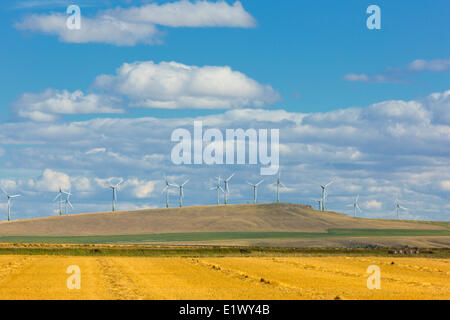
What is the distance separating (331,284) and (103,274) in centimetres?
2014

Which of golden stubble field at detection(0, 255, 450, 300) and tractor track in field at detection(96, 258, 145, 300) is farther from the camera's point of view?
golden stubble field at detection(0, 255, 450, 300)

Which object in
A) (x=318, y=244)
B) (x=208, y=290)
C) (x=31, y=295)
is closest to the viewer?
(x=31, y=295)

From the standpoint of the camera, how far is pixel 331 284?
186ft

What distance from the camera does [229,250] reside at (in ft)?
470

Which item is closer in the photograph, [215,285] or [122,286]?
[122,286]

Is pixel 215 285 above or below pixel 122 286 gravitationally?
below

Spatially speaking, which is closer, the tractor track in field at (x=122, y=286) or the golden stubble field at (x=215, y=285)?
the tractor track in field at (x=122, y=286)
